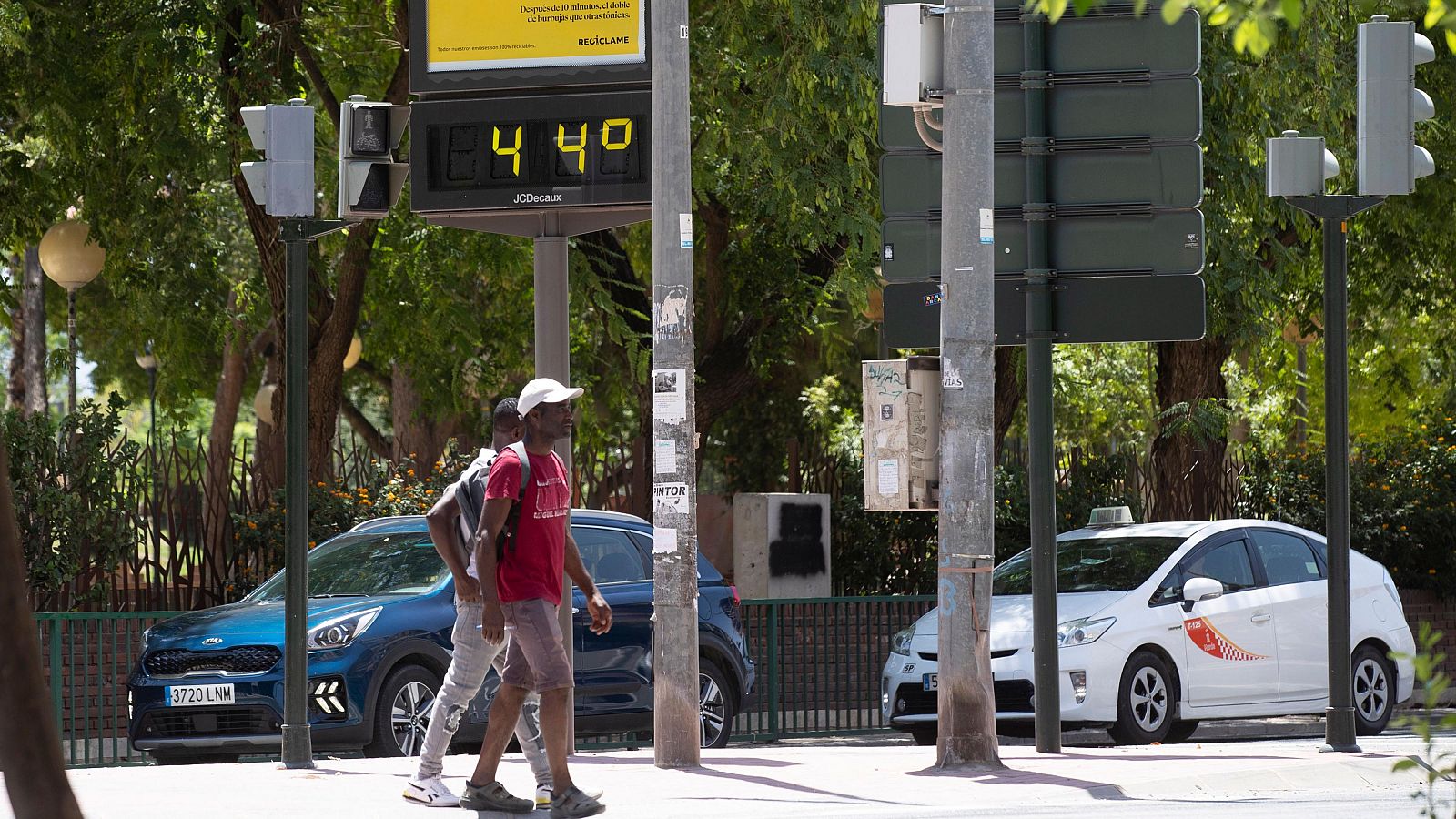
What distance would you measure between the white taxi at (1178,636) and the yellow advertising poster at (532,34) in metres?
4.54

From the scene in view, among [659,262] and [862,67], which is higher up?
[862,67]

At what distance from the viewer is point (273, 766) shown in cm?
1120

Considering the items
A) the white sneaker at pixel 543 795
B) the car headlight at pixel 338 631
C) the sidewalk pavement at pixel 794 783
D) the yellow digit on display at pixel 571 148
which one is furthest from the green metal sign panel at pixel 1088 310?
the white sneaker at pixel 543 795

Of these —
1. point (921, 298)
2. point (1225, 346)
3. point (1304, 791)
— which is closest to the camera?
point (1304, 791)

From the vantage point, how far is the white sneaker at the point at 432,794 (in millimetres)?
9344

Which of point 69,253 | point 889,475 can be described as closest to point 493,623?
point 889,475

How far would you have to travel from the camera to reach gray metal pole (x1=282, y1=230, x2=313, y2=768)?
36.2ft

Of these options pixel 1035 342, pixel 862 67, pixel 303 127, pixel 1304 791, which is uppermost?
pixel 862 67

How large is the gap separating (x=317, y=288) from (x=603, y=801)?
9952 millimetres

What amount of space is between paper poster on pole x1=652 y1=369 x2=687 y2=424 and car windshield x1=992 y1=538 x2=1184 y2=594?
12.3ft

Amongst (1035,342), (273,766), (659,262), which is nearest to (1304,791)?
(1035,342)

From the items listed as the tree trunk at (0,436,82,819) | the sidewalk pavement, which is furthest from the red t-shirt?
the tree trunk at (0,436,82,819)

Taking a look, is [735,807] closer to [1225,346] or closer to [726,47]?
[726,47]

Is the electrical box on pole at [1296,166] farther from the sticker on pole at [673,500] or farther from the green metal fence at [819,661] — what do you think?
the green metal fence at [819,661]
